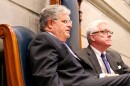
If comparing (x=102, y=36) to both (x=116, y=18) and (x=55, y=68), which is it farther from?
(x=116, y=18)

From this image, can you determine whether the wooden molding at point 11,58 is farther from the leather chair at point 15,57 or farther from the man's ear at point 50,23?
the man's ear at point 50,23

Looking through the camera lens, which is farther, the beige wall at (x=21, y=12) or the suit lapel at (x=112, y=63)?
the suit lapel at (x=112, y=63)

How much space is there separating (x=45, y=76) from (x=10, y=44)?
11.7 inches

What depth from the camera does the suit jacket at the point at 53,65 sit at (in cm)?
171

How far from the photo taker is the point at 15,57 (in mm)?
1718

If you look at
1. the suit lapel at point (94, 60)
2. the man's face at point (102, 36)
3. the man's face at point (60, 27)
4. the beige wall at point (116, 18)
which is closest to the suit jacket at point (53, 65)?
the man's face at point (60, 27)

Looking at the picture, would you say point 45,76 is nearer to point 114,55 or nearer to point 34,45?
point 34,45

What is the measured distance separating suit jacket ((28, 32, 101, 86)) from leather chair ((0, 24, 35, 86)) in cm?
5

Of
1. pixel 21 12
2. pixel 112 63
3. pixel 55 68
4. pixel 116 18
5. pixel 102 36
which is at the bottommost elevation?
pixel 112 63

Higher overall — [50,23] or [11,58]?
[50,23]

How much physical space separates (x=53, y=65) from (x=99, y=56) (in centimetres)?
90

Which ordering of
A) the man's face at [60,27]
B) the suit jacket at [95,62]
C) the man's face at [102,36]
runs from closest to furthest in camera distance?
the man's face at [60,27]
the suit jacket at [95,62]
the man's face at [102,36]

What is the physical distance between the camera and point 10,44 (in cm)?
175

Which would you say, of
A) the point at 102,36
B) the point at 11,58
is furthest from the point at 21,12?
the point at 102,36
